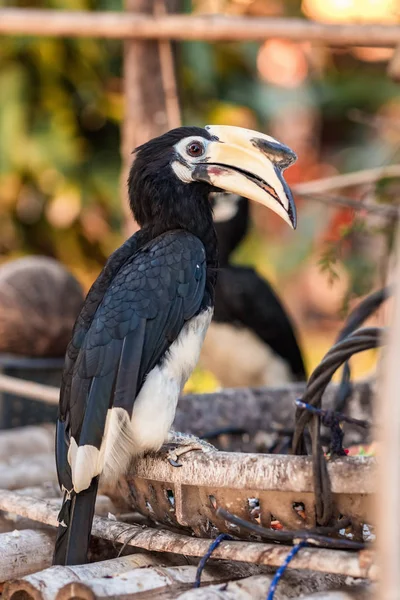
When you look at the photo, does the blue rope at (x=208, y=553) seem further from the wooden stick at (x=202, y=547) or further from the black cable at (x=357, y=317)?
the black cable at (x=357, y=317)

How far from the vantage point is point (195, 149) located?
183cm

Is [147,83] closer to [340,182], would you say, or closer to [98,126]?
[340,182]

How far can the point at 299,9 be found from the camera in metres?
7.77

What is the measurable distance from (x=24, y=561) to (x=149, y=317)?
1.63 feet

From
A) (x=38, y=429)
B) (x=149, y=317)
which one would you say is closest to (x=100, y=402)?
(x=149, y=317)

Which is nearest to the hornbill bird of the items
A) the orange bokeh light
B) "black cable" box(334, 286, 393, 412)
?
"black cable" box(334, 286, 393, 412)

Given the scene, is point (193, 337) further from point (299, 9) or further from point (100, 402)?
point (299, 9)

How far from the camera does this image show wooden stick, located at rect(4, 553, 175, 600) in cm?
125

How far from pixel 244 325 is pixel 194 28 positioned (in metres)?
1.26

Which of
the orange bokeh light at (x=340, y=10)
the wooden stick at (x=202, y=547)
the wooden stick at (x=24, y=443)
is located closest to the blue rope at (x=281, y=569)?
the wooden stick at (x=202, y=547)

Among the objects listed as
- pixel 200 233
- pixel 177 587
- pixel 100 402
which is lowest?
pixel 177 587

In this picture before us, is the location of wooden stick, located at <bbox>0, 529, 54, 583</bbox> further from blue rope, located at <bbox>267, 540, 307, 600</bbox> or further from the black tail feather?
blue rope, located at <bbox>267, 540, 307, 600</bbox>

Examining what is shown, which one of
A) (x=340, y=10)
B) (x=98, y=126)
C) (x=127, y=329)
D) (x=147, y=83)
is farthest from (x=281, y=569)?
(x=340, y=10)

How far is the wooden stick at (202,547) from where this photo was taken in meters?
1.20
